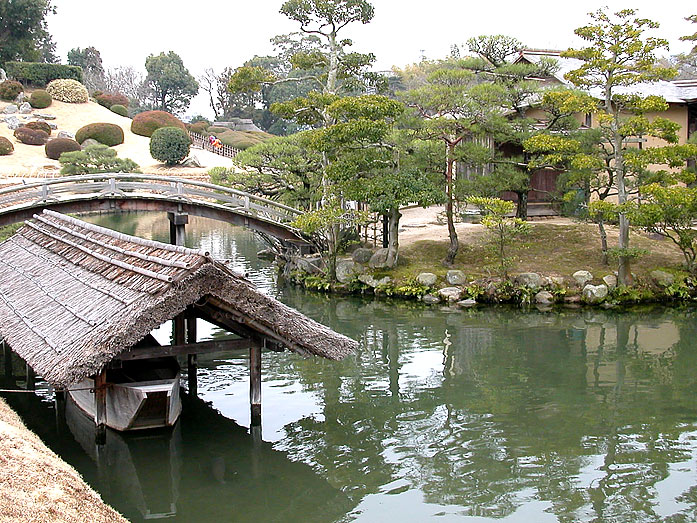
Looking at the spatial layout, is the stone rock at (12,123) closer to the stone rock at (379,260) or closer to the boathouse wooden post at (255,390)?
the stone rock at (379,260)

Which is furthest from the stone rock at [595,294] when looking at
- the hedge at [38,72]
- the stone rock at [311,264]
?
the hedge at [38,72]

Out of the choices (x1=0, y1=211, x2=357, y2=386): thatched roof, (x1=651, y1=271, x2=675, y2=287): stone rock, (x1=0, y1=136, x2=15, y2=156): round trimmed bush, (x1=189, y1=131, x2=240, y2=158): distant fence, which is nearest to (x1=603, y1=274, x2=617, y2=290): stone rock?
(x1=651, y1=271, x2=675, y2=287): stone rock

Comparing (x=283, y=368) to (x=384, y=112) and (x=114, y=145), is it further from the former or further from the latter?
(x=114, y=145)

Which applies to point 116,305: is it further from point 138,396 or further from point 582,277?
point 582,277

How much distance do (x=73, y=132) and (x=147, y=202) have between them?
32025mm

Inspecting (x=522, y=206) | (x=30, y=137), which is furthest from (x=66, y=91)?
(x=522, y=206)

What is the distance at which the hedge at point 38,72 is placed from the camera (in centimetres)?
5566

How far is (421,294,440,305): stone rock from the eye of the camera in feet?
69.8

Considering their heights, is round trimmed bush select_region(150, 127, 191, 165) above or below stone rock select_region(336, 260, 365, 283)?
above

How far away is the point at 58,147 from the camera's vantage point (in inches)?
1781

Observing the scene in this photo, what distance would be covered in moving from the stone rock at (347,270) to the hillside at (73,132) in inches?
942

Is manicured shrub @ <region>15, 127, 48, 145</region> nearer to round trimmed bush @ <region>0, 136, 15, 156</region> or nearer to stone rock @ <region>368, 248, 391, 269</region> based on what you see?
round trimmed bush @ <region>0, 136, 15, 156</region>

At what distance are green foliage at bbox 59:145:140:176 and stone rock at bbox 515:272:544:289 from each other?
25065 millimetres

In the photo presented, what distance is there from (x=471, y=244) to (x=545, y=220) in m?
4.82
